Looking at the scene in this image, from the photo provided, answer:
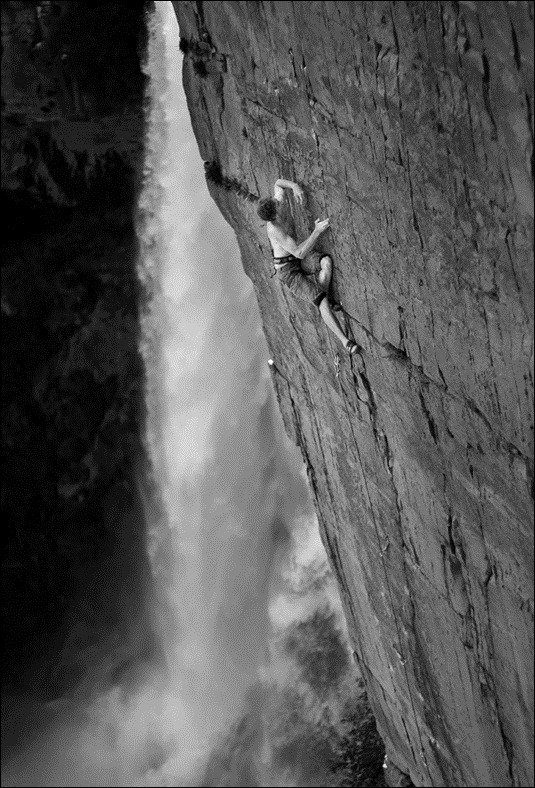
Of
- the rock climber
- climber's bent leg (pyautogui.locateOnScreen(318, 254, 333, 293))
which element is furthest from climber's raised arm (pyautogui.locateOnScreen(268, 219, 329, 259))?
climber's bent leg (pyautogui.locateOnScreen(318, 254, 333, 293))

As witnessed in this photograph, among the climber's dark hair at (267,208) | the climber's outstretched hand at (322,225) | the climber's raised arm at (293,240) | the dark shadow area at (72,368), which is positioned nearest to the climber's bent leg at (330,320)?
the climber's raised arm at (293,240)

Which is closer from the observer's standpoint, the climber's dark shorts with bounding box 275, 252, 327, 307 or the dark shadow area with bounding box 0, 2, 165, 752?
the climber's dark shorts with bounding box 275, 252, 327, 307

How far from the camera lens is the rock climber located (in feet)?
19.7

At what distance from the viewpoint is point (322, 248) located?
6.02 meters

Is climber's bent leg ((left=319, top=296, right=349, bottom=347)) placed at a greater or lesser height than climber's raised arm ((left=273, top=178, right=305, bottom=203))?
lesser

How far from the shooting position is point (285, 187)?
Result: 6.12 metres

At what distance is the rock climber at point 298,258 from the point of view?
237 inches

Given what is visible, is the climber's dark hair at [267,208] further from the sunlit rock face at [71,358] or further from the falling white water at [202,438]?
the sunlit rock face at [71,358]

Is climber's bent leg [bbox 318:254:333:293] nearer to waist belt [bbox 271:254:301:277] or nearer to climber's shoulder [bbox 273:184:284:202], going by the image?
waist belt [bbox 271:254:301:277]

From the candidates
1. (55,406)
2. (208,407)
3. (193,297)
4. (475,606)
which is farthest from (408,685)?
(55,406)

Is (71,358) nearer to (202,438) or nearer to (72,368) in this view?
(72,368)

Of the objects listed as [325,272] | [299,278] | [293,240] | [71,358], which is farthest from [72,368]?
[325,272]

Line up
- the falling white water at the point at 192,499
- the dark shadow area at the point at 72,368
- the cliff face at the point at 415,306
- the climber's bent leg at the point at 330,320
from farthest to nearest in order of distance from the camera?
the dark shadow area at the point at 72,368 → the falling white water at the point at 192,499 → the climber's bent leg at the point at 330,320 → the cliff face at the point at 415,306

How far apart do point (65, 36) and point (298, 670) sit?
841 centimetres
